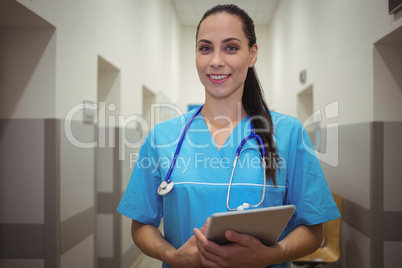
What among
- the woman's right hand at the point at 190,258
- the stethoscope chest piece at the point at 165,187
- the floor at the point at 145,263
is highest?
the stethoscope chest piece at the point at 165,187

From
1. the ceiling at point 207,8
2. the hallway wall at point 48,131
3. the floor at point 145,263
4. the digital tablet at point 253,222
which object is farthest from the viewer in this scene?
the ceiling at point 207,8

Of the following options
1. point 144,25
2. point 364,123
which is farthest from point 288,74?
point 364,123

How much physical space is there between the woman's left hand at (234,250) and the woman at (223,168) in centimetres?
4

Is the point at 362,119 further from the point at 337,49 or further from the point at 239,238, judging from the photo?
the point at 239,238

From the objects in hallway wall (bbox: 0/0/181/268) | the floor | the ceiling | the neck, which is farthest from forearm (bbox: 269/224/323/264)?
the ceiling

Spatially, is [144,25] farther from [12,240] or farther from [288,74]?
[12,240]

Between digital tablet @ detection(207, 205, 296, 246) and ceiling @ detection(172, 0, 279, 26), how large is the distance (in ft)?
13.9

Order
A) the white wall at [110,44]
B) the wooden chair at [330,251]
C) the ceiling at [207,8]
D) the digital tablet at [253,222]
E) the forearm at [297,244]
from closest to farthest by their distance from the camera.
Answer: the digital tablet at [253,222] < the forearm at [297,244] < the white wall at [110,44] < the wooden chair at [330,251] < the ceiling at [207,8]

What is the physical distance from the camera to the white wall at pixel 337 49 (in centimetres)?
192

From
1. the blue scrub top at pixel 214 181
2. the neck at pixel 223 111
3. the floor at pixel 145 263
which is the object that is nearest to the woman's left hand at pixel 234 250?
the blue scrub top at pixel 214 181

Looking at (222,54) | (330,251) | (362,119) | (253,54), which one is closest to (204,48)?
(222,54)

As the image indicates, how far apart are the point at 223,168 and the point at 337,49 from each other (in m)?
1.93

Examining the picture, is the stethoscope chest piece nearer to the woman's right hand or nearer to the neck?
the woman's right hand

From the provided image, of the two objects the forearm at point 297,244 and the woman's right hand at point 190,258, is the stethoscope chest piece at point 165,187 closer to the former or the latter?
the woman's right hand at point 190,258
